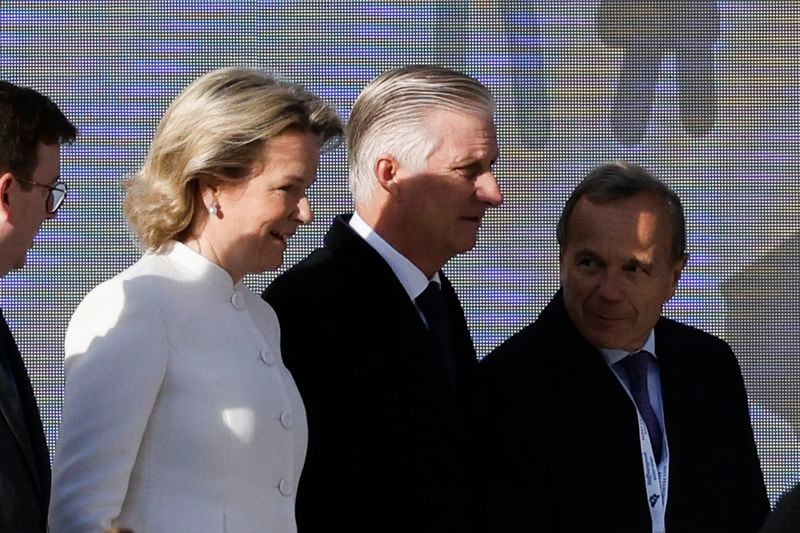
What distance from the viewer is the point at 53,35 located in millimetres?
4371

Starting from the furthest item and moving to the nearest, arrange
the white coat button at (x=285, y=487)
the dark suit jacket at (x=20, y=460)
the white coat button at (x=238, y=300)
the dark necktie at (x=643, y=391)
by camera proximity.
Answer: the dark necktie at (x=643, y=391) → the white coat button at (x=238, y=300) → the white coat button at (x=285, y=487) → the dark suit jacket at (x=20, y=460)

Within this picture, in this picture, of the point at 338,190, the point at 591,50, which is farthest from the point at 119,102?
the point at 591,50

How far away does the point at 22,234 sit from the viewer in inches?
95.0

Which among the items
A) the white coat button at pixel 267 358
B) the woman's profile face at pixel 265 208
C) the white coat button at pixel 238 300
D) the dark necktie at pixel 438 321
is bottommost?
the dark necktie at pixel 438 321

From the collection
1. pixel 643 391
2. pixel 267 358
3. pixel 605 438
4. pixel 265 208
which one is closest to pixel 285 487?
pixel 267 358

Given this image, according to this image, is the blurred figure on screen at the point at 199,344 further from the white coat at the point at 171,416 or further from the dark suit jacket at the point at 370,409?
the dark suit jacket at the point at 370,409

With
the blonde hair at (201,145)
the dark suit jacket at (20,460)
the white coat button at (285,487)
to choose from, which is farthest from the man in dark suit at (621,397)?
the dark suit jacket at (20,460)

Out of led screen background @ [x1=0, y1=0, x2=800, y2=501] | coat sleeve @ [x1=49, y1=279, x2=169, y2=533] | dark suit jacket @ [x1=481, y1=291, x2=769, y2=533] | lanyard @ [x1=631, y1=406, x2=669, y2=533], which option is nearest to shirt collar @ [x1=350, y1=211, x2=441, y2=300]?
dark suit jacket @ [x1=481, y1=291, x2=769, y2=533]

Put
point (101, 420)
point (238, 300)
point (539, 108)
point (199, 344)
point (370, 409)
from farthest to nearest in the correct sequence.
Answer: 1. point (539, 108)
2. point (370, 409)
3. point (238, 300)
4. point (199, 344)
5. point (101, 420)

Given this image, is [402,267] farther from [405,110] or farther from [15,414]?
[15,414]

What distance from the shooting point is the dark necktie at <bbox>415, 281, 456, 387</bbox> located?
3.10m

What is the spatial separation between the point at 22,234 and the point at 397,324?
84 centimetres

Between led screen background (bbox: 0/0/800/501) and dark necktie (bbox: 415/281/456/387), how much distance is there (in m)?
1.29

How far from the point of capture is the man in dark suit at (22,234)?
229 centimetres
